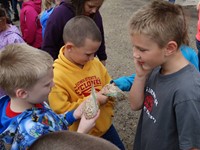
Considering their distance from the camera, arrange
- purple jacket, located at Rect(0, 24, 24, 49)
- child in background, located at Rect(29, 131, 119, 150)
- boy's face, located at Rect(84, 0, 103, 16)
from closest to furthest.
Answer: child in background, located at Rect(29, 131, 119, 150) < boy's face, located at Rect(84, 0, 103, 16) < purple jacket, located at Rect(0, 24, 24, 49)

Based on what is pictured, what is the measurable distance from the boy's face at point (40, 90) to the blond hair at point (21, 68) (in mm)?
26

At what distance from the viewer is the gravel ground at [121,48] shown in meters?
3.92

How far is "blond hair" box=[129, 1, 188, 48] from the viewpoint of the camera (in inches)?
67.7

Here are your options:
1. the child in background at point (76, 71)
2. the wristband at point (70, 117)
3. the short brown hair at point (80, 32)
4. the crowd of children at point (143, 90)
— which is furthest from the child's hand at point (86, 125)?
the short brown hair at point (80, 32)

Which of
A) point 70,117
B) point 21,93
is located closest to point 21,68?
point 21,93

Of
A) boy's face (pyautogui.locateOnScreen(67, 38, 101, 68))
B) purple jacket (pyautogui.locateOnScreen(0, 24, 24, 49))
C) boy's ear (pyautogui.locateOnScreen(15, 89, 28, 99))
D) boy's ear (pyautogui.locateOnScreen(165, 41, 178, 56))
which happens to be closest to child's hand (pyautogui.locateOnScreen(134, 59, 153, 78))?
boy's ear (pyautogui.locateOnScreen(165, 41, 178, 56))

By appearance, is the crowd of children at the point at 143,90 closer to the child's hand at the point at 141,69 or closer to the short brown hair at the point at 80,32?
the child's hand at the point at 141,69

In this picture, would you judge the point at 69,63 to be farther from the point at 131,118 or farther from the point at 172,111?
the point at 131,118

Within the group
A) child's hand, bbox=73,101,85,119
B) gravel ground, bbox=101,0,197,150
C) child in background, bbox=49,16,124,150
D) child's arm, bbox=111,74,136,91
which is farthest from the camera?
gravel ground, bbox=101,0,197,150

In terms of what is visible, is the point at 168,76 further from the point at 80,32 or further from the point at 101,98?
the point at 80,32

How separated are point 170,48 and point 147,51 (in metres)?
0.13

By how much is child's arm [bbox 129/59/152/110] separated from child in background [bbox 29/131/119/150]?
0.83 metres

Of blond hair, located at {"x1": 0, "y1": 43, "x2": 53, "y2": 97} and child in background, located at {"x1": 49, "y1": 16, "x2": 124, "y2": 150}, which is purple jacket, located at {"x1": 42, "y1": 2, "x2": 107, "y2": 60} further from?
blond hair, located at {"x1": 0, "y1": 43, "x2": 53, "y2": 97}

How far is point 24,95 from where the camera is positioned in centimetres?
172
